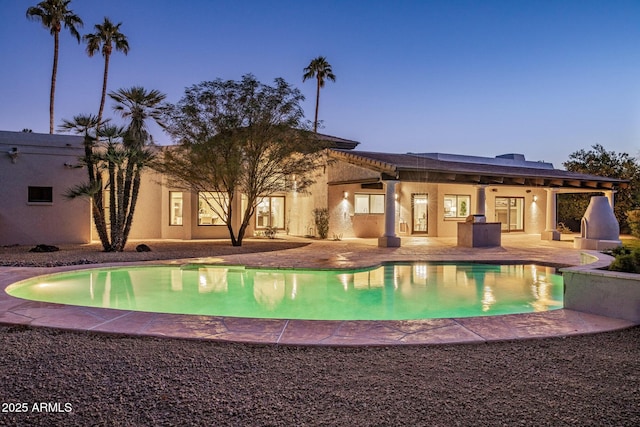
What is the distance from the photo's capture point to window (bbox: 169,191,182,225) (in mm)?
18203

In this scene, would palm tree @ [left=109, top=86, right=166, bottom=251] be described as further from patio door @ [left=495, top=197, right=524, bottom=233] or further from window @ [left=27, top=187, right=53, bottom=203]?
patio door @ [left=495, top=197, right=524, bottom=233]

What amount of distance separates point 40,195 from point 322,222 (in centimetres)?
1100

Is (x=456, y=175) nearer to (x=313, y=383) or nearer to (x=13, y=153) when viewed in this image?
(x=313, y=383)

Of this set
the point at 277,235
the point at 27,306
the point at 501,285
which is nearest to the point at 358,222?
the point at 277,235

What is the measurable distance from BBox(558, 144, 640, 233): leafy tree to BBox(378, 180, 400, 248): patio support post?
15.5 m

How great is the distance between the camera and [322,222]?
18453 mm

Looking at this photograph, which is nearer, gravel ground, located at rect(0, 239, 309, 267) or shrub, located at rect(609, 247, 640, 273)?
shrub, located at rect(609, 247, 640, 273)

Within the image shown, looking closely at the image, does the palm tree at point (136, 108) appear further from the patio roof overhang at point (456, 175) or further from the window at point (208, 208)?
the patio roof overhang at point (456, 175)

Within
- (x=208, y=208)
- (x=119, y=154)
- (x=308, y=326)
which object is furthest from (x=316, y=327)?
(x=208, y=208)

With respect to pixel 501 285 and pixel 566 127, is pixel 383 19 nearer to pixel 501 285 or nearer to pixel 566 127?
pixel 501 285

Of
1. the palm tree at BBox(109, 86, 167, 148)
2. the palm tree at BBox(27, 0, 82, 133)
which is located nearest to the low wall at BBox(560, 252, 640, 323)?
the palm tree at BBox(109, 86, 167, 148)

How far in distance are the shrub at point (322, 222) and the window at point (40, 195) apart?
10.5m

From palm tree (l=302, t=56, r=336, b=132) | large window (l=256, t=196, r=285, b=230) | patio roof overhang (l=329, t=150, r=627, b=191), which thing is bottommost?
large window (l=256, t=196, r=285, b=230)

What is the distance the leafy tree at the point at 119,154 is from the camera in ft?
40.7
